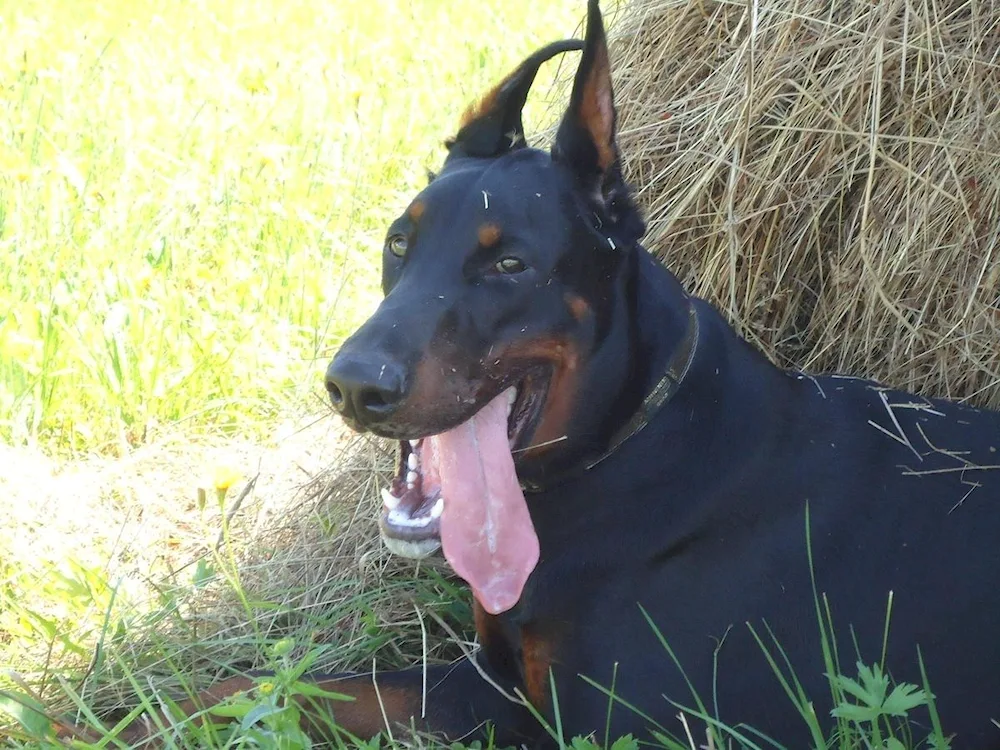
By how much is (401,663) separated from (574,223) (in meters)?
1.32

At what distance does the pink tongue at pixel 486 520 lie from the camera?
2.49 meters

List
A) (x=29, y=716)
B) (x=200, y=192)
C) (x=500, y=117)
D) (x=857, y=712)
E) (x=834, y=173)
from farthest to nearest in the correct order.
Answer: (x=200, y=192), (x=834, y=173), (x=500, y=117), (x=29, y=716), (x=857, y=712)

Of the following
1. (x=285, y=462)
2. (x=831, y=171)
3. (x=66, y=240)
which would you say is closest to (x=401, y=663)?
(x=285, y=462)

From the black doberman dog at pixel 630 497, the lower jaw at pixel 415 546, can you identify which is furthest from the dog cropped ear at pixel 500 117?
the lower jaw at pixel 415 546

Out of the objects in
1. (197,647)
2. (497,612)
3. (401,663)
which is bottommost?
(401,663)

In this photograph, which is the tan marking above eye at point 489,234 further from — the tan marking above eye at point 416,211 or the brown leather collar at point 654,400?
the brown leather collar at point 654,400

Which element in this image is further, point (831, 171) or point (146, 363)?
point (146, 363)

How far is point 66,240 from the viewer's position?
15.1 ft

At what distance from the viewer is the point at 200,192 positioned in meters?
5.15

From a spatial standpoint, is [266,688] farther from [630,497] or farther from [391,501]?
[630,497]

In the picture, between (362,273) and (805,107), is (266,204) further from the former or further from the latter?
(805,107)

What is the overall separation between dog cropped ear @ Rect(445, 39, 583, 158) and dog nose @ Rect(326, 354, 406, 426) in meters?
0.79

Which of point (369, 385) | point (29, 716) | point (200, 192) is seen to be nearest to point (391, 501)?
point (369, 385)

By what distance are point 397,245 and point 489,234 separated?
28cm
